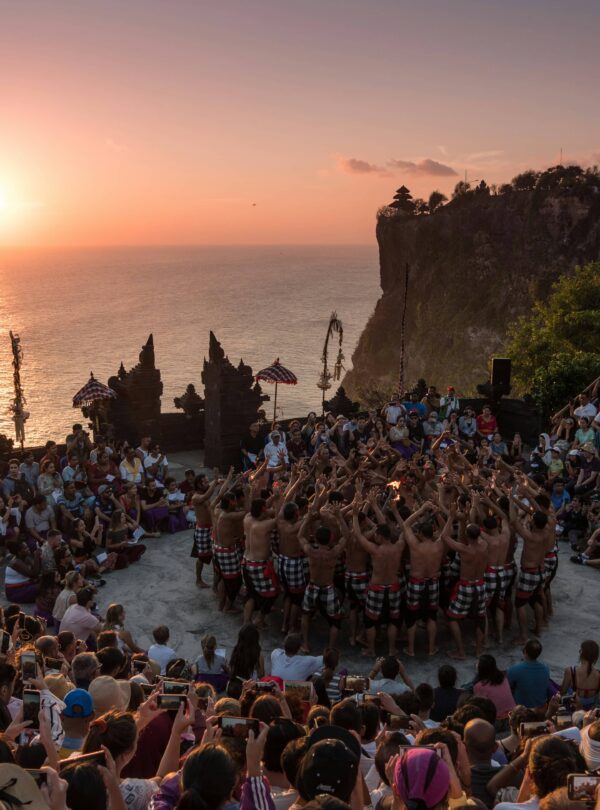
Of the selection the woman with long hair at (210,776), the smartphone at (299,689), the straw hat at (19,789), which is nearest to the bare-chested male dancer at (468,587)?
the smartphone at (299,689)

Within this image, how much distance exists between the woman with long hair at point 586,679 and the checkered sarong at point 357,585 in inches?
122

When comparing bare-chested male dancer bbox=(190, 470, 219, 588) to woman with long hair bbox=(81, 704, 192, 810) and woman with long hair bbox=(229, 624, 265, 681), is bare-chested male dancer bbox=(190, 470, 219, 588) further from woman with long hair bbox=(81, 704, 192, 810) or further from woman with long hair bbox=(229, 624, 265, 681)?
woman with long hair bbox=(81, 704, 192, 810)

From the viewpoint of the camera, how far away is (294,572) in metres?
10.5

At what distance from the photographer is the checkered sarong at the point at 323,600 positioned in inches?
399

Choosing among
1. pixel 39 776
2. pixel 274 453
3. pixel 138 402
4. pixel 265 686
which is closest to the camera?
pixel 39 776

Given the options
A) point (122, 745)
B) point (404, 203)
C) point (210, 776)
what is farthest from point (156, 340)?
point (210, 776)

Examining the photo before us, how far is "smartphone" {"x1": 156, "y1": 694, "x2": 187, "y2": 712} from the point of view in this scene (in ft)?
16.2

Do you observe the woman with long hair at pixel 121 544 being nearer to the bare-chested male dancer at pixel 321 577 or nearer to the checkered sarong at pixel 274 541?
the checkered sarong at pixel 274 541

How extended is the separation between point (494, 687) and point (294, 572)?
11.7ft

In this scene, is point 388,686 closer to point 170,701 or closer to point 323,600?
point 323,600

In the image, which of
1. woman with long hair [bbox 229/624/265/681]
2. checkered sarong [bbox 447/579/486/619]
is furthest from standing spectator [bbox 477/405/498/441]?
woman with long hair [bbox 229/624/265/681]

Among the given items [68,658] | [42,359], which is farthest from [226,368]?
[42,359]

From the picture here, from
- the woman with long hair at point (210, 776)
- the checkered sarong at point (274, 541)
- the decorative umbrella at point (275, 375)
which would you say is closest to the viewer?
the woman with long hair at point (210, 776)

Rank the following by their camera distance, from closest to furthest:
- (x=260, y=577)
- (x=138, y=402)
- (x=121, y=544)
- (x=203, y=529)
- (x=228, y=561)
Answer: (x=260, y=577), (x=228, y=561), (x=203, y=529), (x=121, y=544), (x=138, y=402)
